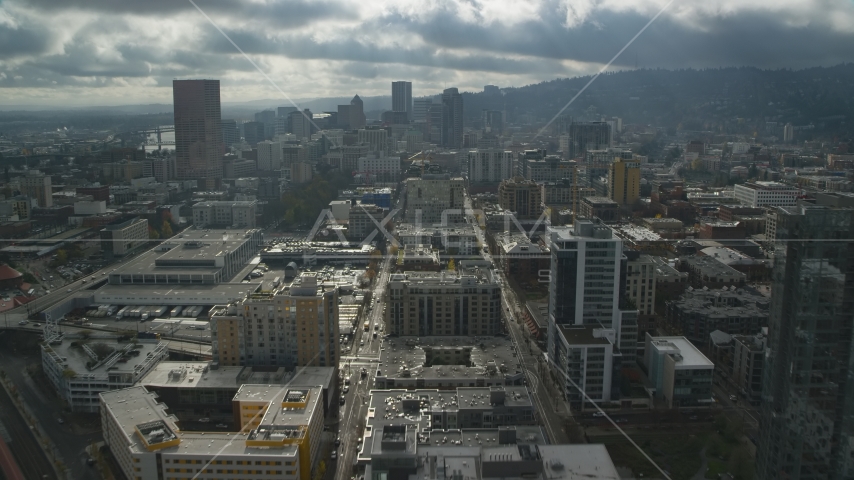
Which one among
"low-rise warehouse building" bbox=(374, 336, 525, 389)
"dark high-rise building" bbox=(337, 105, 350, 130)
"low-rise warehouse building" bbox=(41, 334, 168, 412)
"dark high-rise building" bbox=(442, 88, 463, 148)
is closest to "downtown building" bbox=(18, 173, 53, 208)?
"low-rise warehouse building" bbox=(41, 334, 168, 412)

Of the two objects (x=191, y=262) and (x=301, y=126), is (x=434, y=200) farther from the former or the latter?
(x=301, y=126)

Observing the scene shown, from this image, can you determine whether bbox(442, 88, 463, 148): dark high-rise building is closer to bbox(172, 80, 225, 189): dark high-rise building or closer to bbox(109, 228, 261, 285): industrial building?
bbox(172, 80, 225, 189): dark high-rise building

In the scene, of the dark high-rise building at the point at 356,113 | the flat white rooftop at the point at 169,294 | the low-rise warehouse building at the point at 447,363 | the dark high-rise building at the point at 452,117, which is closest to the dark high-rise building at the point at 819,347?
the low-rise warehouse building at the point at 447,363

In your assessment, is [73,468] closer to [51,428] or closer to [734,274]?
[51,428]

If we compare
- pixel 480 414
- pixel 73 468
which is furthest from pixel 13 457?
pixel 480 414

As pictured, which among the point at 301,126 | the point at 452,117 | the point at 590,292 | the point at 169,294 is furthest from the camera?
the point at 452,117

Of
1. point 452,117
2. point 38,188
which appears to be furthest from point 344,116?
point 38,188
